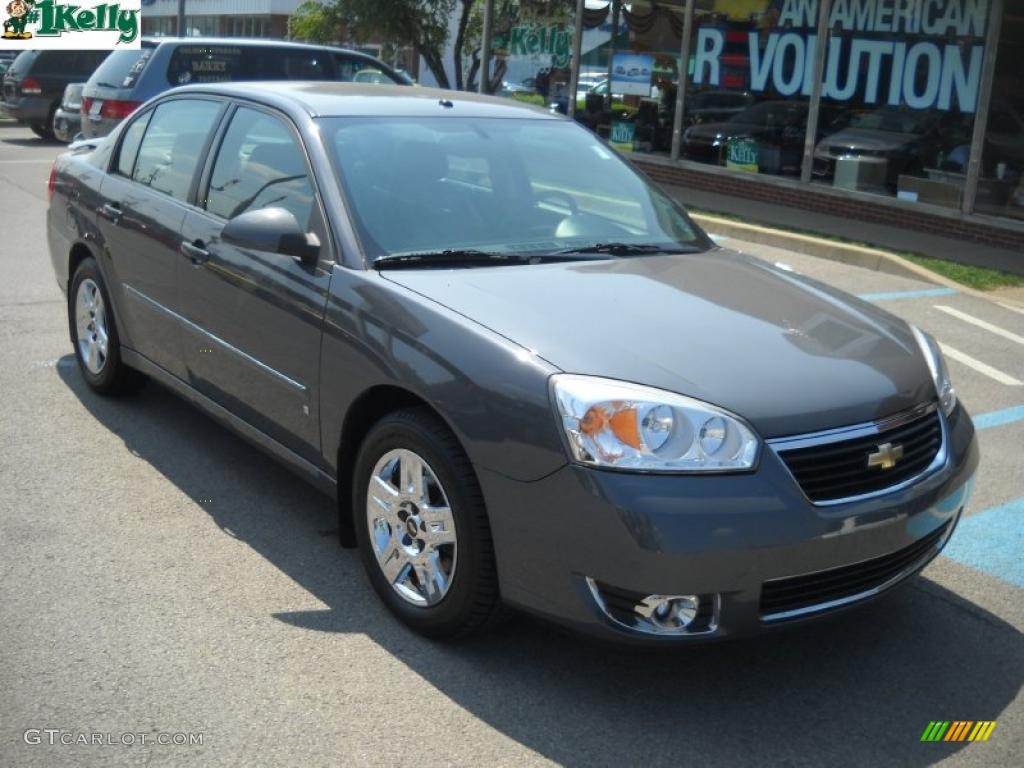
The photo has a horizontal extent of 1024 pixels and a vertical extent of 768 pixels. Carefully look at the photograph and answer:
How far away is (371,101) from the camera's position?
499 cm

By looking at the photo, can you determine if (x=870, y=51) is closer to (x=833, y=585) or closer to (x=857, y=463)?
(x=857, y=463)

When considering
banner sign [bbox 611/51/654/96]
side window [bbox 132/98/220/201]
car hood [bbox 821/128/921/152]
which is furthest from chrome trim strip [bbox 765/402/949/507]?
banner sign [bbox 611/51/654/96]

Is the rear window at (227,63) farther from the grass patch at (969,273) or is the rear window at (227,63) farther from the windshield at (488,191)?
the windshield at (488,191)

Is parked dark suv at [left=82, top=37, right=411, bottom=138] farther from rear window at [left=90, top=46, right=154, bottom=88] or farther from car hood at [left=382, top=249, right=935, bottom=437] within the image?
car hood at [left=382, top=249, right=935, bottom=437]

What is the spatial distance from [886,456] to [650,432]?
2.47ft

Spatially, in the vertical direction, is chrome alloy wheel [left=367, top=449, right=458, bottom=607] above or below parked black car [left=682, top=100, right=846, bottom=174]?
below

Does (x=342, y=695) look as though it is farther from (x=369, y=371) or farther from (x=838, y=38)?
(x=838, y=38)

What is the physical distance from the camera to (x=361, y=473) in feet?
13.2

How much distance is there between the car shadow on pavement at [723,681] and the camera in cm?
338

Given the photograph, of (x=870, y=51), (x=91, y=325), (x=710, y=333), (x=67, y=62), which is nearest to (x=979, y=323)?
(x=870, y=51)

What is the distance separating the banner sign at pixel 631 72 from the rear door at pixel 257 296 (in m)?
12.5

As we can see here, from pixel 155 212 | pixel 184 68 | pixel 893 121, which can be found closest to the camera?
pixel 155 212

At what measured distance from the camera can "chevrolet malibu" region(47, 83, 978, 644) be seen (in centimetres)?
333

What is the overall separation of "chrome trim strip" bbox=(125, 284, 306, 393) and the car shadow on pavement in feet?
2.13
